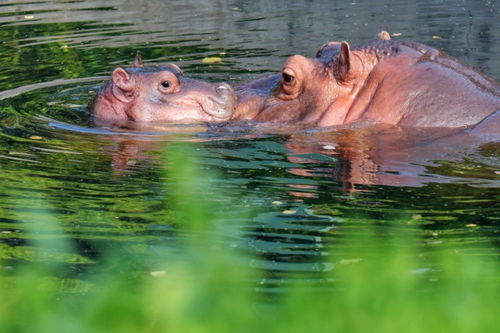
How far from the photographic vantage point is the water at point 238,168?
15.0 ft

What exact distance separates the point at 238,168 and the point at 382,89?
1.14 meters

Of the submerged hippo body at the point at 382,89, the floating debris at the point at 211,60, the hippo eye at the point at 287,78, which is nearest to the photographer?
the submerged hippo body at the point at 382,89

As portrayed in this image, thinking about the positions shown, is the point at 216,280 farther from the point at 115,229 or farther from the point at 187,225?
the point at 115,229

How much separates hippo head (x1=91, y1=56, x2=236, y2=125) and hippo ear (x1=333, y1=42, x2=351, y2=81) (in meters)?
0.94

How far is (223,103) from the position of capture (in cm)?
721

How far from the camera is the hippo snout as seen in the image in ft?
23.7

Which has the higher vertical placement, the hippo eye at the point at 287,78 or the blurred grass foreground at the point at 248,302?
the blurred grass foreground at the point at 248,302


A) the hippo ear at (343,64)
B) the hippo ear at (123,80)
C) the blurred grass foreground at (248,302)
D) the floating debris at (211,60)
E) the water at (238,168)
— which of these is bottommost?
the water at (238,168)

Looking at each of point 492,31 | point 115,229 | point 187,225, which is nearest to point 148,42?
point 492,31

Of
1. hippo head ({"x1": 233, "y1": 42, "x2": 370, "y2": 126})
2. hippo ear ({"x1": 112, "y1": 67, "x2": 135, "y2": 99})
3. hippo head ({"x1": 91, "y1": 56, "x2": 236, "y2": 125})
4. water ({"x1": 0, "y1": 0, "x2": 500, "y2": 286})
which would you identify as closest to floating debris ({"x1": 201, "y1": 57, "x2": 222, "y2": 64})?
water ({"x1": 0, "y1": 0, "x2": 500, "y2": 286})

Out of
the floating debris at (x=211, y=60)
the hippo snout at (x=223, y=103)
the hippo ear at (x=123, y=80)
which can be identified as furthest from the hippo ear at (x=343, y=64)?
the floating debris at (x=211, y=60)

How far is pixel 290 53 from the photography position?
10.1 m

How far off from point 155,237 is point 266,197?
35.9 inches

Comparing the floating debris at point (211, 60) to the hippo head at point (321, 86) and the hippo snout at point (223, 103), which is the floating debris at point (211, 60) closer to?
the hippo snout at point (223, 103)
